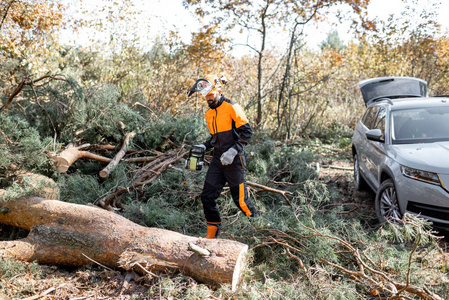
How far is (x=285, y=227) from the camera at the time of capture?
371 centimetres

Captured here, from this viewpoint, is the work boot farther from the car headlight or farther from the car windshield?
the car windshield

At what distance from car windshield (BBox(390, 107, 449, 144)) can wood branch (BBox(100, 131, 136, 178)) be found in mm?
4378

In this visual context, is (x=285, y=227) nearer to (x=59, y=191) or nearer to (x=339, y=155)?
(x=59, y=191)

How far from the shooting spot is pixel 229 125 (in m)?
4.15

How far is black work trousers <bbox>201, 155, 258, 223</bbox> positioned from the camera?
420 centimetres

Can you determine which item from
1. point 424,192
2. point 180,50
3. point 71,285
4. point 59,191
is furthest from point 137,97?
point 424,192

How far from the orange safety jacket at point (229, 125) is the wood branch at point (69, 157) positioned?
2.57m

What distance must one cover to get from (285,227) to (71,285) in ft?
7.36

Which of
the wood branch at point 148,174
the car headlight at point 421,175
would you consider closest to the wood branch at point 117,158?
the wood branch at point 148,174

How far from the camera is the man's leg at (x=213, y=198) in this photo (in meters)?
4.26

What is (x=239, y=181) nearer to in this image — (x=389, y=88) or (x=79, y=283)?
(x=79, y=283)

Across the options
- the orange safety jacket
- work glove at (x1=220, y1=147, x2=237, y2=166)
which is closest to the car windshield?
the orange safety jacket

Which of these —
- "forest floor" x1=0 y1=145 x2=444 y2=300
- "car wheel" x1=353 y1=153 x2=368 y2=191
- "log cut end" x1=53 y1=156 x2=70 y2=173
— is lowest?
"forest floor" x1=0 y1=145 x2=444 y2=300

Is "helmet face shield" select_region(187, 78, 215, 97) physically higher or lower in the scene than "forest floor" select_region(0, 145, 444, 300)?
higher
